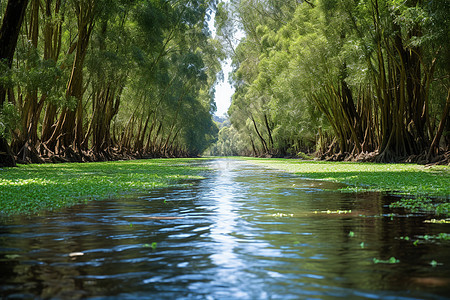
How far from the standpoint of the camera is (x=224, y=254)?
16.6ft

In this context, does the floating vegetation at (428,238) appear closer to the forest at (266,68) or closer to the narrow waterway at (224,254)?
the narrow waterway at (224,254)

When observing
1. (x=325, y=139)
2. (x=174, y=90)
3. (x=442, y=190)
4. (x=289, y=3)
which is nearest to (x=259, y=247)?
(x=442, y=190)

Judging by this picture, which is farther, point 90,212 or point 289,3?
point 289,3

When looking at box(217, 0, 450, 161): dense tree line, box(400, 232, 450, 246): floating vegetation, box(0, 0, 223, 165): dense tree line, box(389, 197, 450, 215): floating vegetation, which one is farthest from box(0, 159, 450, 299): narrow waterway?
box(217, 0, 450, 161): dense tree line

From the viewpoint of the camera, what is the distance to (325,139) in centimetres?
5431

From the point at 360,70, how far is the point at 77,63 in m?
18.0

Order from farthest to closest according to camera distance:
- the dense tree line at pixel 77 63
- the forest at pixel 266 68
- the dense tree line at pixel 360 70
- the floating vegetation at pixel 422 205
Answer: the dense tree line at pixel 360 70 < the forest at pixel 266 68 < the dense tree line at pixel 77 63 < the floating vegetation at pixel 422 205

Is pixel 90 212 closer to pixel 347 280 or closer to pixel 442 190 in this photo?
pixel 347 280

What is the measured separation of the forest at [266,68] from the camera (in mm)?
23234

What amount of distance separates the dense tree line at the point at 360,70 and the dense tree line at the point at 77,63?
315 inches

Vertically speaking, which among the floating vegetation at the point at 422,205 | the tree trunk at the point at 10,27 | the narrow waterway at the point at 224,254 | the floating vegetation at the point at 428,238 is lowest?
the narrow waterway at the point at 224,254

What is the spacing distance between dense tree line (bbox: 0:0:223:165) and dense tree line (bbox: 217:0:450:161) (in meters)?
8.00

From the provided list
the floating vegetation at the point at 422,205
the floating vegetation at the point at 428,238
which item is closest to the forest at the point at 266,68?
the floating vegetation at the point at 422,205

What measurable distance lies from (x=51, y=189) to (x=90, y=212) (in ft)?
12.9
